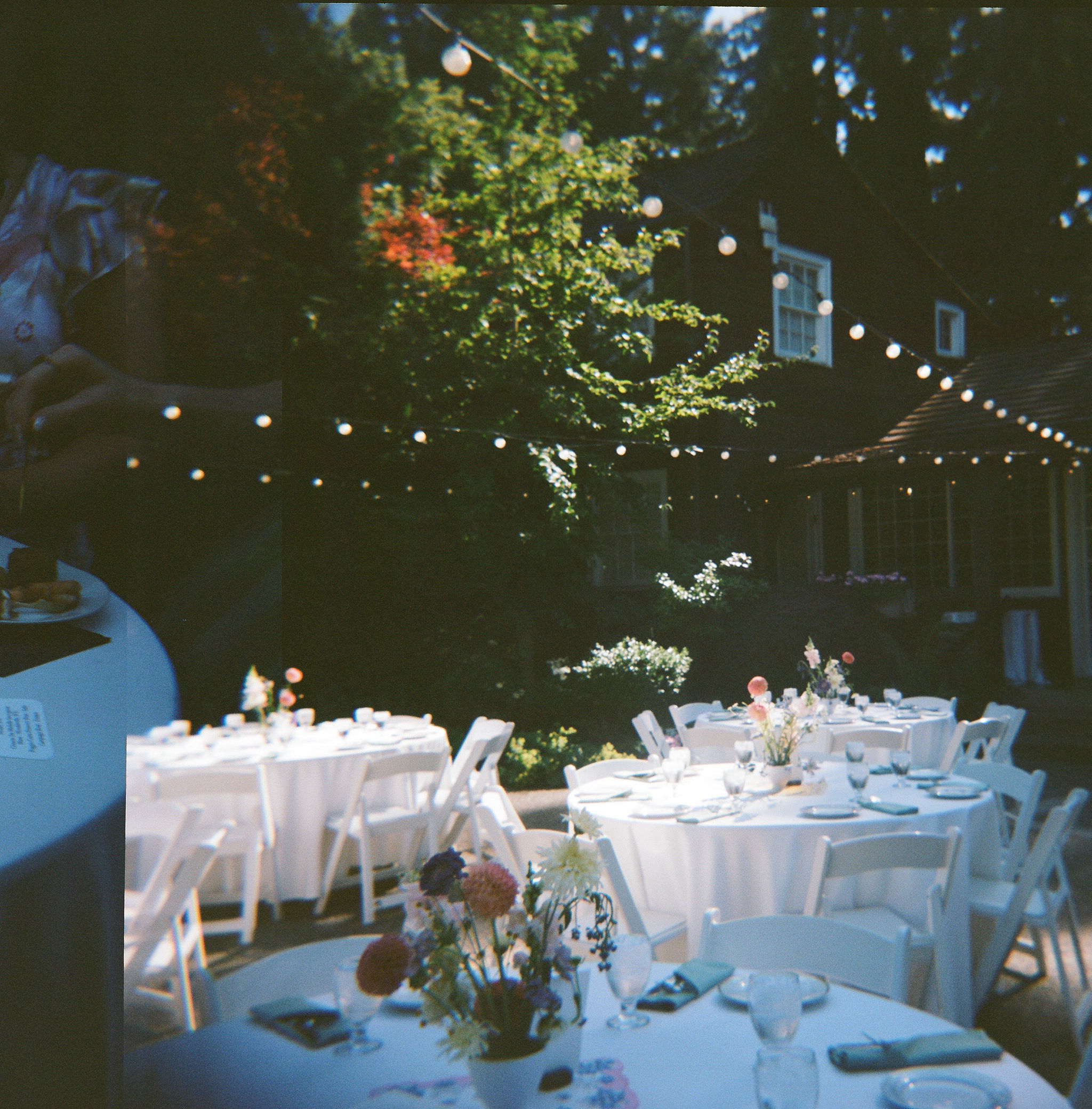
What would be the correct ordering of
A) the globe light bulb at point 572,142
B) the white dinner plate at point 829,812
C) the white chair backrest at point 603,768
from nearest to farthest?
the white dinner plate at point 829,812 < the globe light bulb at point 572,142 < the white chair backrest at point 603,768

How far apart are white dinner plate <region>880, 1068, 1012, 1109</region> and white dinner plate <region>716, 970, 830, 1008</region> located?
0.29 meters

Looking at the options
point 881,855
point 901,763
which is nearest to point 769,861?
point 881,855

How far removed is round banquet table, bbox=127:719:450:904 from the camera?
2.55m

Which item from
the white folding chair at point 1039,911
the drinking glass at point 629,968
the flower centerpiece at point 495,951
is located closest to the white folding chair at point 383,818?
the drinking glass at point 629,968

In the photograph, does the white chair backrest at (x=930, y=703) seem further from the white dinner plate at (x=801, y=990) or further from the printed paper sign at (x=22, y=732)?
the printed paper sign at (x=22, y=732)

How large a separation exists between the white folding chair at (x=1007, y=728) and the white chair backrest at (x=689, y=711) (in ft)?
3.64

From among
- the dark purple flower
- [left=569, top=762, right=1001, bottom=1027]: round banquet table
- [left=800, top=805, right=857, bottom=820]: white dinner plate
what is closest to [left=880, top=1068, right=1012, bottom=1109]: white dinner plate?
the dark purple flower

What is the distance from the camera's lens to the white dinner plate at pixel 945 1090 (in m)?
1.29

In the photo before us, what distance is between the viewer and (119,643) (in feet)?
7.71

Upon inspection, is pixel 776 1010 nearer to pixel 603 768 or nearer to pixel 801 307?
pixel 603 768

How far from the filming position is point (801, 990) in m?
1.67

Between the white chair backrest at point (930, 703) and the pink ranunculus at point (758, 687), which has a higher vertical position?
the pink ranunculus at point (758, 687)

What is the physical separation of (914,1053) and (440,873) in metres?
0.83

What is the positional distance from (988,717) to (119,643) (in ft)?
10.5
